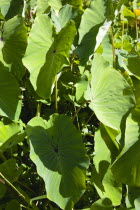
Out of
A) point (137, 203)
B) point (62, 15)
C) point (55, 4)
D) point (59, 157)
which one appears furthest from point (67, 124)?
point (55, 4)

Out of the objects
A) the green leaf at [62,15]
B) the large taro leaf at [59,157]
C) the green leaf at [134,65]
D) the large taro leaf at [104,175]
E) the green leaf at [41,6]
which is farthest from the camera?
the green leaf at [41,6]

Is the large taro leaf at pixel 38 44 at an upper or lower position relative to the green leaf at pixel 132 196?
upper

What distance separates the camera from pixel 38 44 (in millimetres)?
1172

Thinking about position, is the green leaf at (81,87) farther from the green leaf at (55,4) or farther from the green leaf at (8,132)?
the green leaf at (55,4)

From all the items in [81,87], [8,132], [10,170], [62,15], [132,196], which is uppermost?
[62,15]

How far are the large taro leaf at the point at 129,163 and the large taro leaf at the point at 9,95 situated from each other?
1.42 feet

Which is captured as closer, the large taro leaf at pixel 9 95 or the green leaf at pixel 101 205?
the green leaf at pixel 101 205

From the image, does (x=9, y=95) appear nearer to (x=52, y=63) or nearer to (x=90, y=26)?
(x=52, y=63)

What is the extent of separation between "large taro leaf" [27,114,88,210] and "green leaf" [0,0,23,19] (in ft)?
2.01

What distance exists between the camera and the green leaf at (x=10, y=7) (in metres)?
1.45

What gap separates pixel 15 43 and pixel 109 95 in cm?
43

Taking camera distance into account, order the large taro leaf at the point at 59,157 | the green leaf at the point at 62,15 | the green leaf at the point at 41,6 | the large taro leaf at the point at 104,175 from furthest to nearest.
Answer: the green leaf at the point at 41,6 → the green leaf at the point at 62,15 → the large taro leaf at the point at 104,175 → the large taro leaf at the point at 59,157

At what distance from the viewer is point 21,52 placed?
1.24 metres

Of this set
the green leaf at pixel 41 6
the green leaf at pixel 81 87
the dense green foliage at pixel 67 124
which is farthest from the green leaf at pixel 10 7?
the green leaf at pixel 81 87
